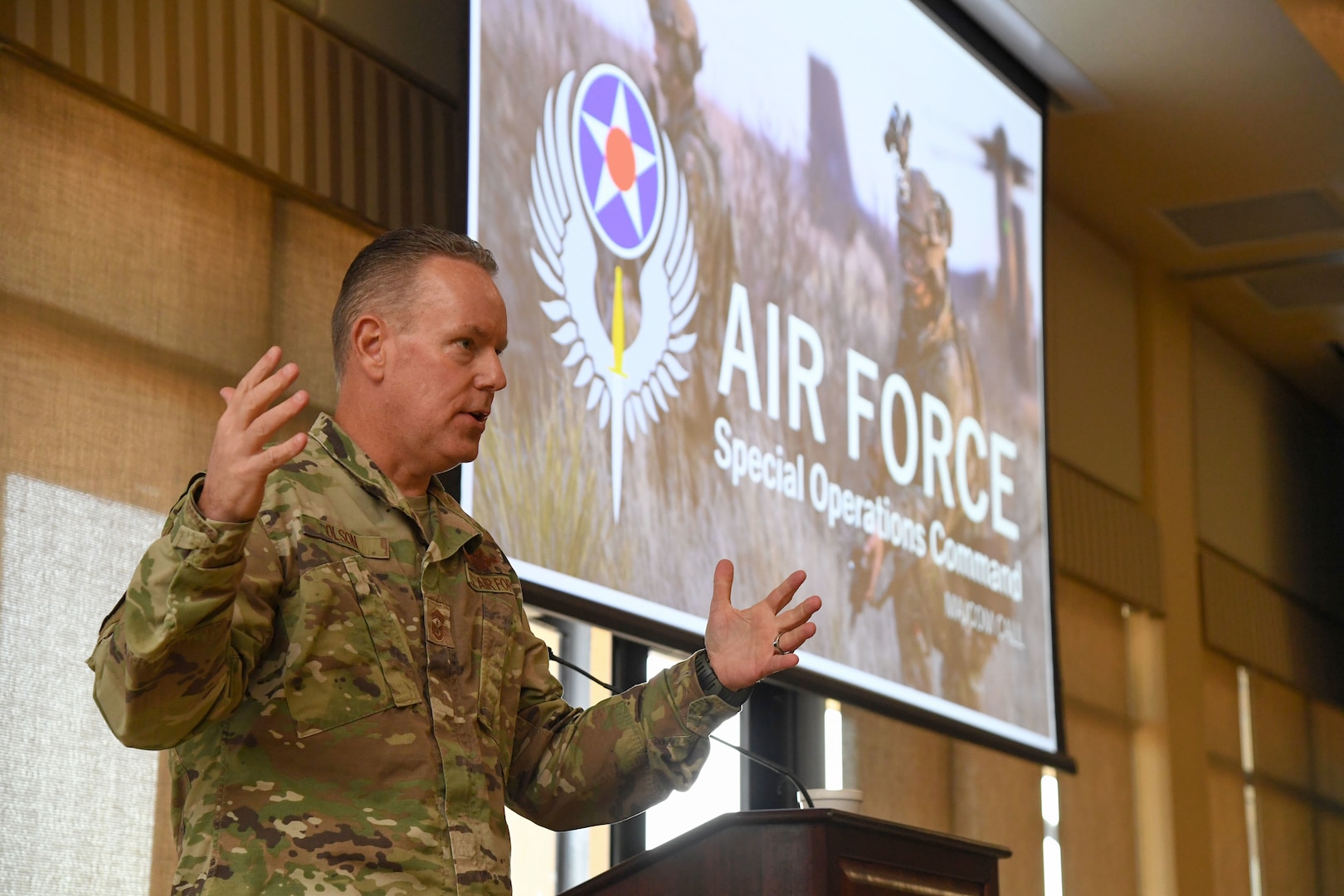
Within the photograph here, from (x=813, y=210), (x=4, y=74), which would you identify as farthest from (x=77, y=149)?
(x=813, y=210)

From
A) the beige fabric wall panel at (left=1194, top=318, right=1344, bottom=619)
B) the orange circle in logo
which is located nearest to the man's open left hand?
the orange circle in logo

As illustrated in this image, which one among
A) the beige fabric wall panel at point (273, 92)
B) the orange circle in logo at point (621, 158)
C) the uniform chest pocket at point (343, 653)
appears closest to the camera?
the uniform chest pocket at point (343, 653)

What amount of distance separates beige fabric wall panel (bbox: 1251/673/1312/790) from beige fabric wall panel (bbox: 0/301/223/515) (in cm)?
627

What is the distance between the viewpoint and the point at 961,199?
499 centimetres

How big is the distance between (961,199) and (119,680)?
398 centimetres

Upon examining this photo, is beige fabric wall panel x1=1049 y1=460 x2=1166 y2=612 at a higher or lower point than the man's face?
higher

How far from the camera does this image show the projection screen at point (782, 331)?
3160mm

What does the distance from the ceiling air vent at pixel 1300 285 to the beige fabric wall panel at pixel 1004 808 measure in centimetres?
276

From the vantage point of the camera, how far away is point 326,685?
1.52 meters

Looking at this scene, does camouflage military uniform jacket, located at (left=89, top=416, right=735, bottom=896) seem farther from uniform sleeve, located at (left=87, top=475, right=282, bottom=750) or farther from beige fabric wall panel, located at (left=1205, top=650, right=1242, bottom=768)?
beige fabric wall panel, located at (left=1205, top=650, right=1242, bottom=768)

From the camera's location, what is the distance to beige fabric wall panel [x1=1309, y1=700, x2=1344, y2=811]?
8.57 m

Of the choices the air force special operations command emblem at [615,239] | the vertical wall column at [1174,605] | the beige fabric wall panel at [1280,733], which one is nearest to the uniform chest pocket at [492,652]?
the air force special operations command emblem at [615,239]

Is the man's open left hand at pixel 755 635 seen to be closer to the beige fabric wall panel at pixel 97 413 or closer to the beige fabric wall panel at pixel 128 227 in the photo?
the beige fabric wall panel at pixel 97 413

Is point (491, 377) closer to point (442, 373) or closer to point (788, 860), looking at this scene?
point (442, 373)
